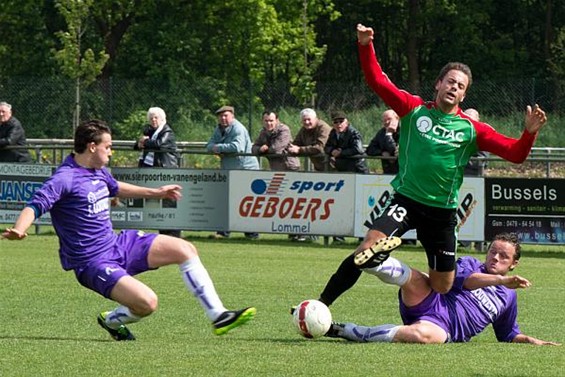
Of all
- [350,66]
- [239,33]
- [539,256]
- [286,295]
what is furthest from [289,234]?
[350,66]

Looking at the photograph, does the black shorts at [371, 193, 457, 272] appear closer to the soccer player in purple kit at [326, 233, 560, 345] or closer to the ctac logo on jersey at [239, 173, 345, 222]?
the soccer player in purple kit at [326, 233, 560, 345]

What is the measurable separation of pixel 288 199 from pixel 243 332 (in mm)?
9063

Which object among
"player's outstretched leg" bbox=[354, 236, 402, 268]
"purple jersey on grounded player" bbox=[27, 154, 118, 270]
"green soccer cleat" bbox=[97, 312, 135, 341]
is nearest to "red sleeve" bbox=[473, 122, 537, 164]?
"player's outstretched leg" bbox=[354, 236, 402, 268]

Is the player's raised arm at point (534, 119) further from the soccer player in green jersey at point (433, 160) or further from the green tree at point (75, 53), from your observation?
the green tree at point (75, 53)

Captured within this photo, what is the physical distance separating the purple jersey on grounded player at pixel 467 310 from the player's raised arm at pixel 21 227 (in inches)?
106

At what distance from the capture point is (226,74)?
46250mm

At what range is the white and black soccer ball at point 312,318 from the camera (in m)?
9.57

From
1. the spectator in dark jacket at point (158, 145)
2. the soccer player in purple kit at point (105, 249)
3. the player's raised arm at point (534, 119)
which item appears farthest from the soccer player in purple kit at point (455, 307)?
the spectator in dark jacket at point (158, 145)

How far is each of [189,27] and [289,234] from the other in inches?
1091

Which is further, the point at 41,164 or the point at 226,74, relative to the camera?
the point at 226,74

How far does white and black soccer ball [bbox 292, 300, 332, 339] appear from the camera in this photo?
9570mm

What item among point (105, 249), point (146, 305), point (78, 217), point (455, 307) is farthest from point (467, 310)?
point (78, 217)

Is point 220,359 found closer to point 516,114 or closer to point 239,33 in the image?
point 516,114

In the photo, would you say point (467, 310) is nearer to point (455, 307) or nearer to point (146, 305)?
point (455, 307)
